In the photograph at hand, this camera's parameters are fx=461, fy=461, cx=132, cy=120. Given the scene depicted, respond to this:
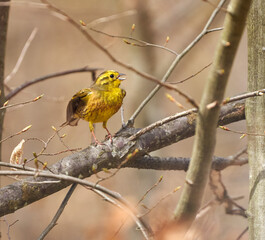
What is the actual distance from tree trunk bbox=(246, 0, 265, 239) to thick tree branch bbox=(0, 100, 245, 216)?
7.8 inches

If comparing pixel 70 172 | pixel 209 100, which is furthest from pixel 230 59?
pixel 70 172

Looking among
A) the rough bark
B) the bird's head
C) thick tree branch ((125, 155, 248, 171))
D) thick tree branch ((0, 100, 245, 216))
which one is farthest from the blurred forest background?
the rough bark

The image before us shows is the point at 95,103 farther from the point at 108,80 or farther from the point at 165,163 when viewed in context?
the point at 165,163

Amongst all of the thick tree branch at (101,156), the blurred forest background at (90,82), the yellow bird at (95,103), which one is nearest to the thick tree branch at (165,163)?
the thick tree branch at (101,156)

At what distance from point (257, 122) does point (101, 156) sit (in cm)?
91

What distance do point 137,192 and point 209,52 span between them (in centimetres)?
552

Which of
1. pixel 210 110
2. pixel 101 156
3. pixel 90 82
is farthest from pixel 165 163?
pixel 90 82

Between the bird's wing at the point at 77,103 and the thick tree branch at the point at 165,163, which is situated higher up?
the bird's wing at the point at 77,103

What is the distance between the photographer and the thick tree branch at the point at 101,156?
2479mm

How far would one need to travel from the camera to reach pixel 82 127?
10461 mm

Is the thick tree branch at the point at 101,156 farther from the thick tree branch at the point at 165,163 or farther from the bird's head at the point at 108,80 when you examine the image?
the bird's head at the point at 108,80

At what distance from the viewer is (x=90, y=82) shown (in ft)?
35.3

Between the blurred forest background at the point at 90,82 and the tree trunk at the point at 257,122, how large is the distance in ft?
10.7

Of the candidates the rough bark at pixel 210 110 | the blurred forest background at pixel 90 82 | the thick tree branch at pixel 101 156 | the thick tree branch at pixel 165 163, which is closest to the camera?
the rough bark at pixel 210 110
